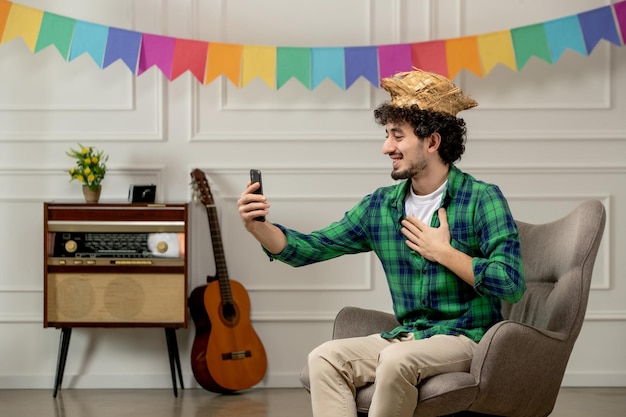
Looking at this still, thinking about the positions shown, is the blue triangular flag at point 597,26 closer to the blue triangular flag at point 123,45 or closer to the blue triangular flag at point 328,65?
the blue triangular flag at point 328,65

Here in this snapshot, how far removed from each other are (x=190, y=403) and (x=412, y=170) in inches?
73.8

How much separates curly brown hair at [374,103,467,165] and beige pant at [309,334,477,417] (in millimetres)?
550

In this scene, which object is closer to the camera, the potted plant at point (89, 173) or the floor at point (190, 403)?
the floor at point (190, 403)

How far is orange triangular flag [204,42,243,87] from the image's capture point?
14.1 feet

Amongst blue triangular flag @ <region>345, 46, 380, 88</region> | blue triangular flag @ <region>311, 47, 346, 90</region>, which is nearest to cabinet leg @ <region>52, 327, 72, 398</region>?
blue triangular flag @ <region>311, 47, 346, 90</region>

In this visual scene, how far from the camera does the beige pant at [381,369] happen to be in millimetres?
2412

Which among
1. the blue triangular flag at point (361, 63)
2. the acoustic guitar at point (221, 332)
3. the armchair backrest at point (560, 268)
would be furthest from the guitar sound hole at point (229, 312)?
the armchair backrest at point (560, 268)

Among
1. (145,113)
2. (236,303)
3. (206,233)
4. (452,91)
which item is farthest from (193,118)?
(452,91)

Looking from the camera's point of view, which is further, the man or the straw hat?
the straw hat

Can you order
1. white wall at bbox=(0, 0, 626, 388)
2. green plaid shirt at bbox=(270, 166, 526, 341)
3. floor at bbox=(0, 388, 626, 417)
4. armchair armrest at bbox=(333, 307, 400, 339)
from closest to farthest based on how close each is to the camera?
1. green plaid shirt at bbox=(270, 166, 526, 341)
2. armchair armrest at bbox=(333, 307, 400, 339)
3. floor at bbox=(0, 388, 626, 417)
4. white wall at bbox=(0, 0, 626, 388)

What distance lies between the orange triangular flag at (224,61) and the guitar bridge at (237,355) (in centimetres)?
121

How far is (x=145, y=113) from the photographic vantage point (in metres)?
4.49

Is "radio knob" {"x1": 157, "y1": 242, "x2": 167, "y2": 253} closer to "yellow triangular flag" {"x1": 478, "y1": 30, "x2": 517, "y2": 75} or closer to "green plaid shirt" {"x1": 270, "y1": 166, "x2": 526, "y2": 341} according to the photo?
"green plaid shirt" {"x1": 270, "y1": 166, "x2": 526, "y2": 341}

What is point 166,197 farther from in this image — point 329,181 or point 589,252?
point 589,252
